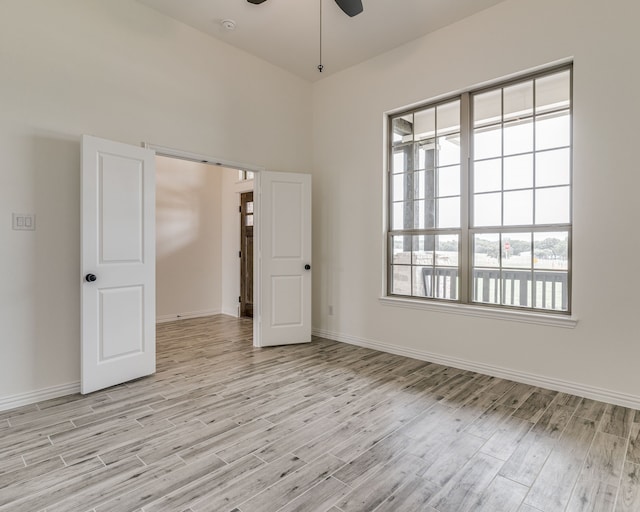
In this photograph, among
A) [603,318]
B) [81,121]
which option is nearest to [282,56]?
[81,121]

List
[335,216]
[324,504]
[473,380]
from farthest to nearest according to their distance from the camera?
1. [335,216]
2. [473,380]
3. [324,504]

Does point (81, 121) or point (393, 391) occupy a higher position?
point (81, 121)

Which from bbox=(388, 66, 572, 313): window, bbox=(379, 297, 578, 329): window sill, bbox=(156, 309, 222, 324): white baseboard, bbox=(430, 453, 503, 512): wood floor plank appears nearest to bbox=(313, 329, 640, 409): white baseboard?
bbox=(379, 297, 578, 329): window sill

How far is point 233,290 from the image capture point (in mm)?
6355

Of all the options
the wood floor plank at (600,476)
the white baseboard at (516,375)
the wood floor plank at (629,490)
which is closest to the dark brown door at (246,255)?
the white baseboard at (516,375)

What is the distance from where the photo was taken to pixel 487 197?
3.57 m

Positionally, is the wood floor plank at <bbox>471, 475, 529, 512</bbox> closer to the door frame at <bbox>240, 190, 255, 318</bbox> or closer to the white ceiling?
the white ceiling

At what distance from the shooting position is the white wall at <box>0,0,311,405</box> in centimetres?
274

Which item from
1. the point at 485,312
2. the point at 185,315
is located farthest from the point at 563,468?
the point at 185,315

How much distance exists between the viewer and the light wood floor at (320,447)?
5.74 feet

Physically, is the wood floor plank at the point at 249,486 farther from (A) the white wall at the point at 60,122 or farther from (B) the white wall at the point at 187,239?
(B) the white wall at the point at 187,239

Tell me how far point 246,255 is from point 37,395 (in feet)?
12.0

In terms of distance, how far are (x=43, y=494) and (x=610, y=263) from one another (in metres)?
3.98

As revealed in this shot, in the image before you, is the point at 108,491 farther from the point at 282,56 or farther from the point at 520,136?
the point at 282,56
